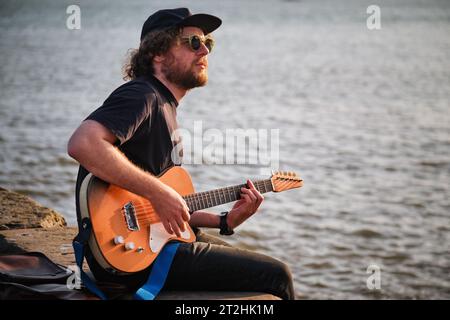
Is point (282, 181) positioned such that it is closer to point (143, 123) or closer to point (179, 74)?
point (179, 74)

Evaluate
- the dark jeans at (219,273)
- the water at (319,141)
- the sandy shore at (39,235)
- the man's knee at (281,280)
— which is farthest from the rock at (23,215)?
the water at (319,141)

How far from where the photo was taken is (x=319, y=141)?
15203 millimetres

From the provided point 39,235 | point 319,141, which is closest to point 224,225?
point 39,235

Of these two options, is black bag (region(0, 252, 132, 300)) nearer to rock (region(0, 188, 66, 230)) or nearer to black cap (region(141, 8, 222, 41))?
rock (region(0, 188, 66, 230))

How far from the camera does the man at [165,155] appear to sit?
148 inches

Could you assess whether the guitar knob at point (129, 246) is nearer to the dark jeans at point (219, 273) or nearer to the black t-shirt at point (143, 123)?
the dark jeans at point (219, 273)

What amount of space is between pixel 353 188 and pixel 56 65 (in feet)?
63.7

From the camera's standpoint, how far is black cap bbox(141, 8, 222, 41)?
14.8 feet

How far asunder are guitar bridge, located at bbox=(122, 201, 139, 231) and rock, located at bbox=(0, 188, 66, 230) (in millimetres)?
2132

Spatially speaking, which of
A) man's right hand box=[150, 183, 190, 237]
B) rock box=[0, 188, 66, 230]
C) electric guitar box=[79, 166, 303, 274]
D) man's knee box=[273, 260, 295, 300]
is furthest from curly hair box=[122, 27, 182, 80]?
rock box=[0, 188, 66, 230]

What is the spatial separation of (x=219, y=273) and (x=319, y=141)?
37.8ft

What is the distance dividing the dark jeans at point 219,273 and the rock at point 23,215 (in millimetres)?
2079

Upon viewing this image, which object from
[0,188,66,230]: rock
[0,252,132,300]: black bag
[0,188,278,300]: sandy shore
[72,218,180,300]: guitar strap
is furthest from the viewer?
[0,188,66,230]: rock

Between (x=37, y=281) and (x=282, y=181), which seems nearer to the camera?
(x=37, y=281)
